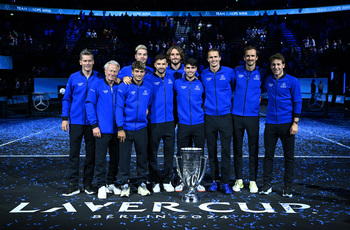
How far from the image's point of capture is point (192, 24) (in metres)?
32.5

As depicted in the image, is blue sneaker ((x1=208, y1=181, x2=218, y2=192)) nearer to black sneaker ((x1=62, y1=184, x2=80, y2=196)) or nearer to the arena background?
the arena background

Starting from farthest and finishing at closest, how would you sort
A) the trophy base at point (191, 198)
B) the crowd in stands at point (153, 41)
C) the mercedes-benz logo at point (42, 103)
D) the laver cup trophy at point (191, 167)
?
the crowd in stands at point (153, 41), the mercedes-benz logo at point (42, 103), the laver cup trophy at point (191, 167), the trophy base at point (191, 198)

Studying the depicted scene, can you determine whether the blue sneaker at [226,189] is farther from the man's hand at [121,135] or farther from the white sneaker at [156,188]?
the man's hand at [121,135]

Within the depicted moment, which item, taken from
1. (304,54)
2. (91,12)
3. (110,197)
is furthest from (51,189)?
(91,12)

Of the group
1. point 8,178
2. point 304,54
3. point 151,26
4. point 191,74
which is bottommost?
point 8,178

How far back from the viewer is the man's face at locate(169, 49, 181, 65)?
18.5 feet

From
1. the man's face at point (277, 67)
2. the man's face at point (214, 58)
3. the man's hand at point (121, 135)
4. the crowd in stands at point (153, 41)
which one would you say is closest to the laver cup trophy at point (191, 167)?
the man's hand at point (121, 135)

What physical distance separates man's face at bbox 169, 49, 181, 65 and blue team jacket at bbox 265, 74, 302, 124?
1.34 meters

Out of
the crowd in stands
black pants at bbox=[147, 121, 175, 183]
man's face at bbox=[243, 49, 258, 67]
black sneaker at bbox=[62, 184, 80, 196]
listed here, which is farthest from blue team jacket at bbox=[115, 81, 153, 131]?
the crowd in stands

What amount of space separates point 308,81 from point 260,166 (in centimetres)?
2130

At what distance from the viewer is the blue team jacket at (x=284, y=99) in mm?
5281

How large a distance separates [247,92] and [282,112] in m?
0.55

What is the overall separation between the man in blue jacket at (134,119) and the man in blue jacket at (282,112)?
5.43ft

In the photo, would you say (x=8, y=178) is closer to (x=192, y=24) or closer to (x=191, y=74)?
(x=191, y=74)
